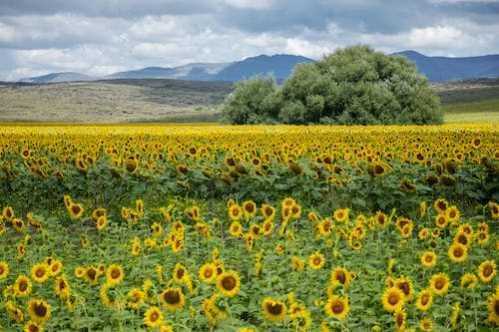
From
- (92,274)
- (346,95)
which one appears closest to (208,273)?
(92,274)

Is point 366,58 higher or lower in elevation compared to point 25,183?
higher

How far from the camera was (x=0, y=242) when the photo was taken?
9.84 metres

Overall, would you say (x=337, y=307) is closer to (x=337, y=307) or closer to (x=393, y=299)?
(x=337, y=307)

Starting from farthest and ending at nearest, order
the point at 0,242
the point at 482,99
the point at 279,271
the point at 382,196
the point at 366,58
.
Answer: the point at 482,99 → the point at 366,58 → the point at 382,196 → the point at 0,242 → the point at 279,271

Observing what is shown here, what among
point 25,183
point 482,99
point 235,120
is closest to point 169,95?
point 482,99

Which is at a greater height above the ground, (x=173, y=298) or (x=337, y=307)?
(x=173, y=298)

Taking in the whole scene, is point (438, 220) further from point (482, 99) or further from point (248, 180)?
point (482, 99)

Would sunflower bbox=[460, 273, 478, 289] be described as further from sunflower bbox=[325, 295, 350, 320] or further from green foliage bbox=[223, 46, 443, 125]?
green foliage bbox=[223, 46, 443, 125]

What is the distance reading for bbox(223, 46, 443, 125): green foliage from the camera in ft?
142

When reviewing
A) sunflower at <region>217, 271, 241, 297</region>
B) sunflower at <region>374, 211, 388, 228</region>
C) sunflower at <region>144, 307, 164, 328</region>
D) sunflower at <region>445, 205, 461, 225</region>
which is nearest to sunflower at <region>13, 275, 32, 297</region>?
sunflower at <region>144, 307, 164, 328</region>

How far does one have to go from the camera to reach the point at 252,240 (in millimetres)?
7141

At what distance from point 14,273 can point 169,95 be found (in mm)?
185435

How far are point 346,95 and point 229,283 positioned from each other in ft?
131

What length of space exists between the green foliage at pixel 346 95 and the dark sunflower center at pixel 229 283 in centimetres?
3850
